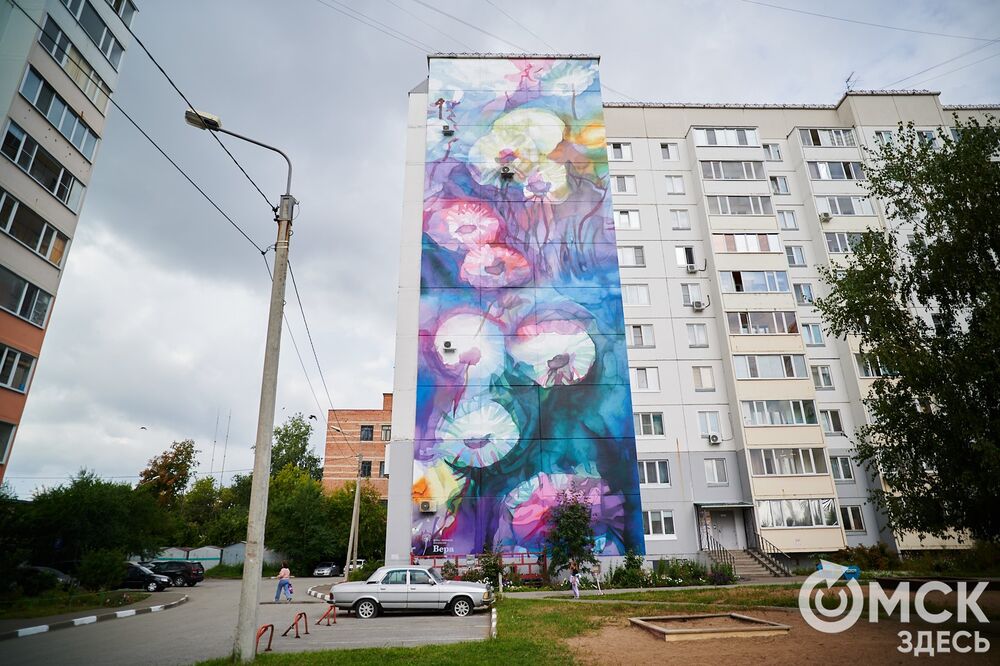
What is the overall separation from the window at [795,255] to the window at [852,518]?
1562 centimetres

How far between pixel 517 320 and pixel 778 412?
15.9m

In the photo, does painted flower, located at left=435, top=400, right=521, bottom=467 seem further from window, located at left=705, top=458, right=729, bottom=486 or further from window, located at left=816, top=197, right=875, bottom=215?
window, located at left=816, top=197, right=875, bottom=215

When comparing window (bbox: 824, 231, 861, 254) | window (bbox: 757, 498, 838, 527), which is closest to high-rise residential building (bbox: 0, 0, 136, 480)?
window (bbox: 757, 498, 838, 527)

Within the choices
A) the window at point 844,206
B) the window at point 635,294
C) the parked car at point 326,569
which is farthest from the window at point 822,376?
the parked car at point 326,569

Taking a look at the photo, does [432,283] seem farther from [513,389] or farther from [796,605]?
[796,605]

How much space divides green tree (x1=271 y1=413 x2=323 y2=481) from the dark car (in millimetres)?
34640

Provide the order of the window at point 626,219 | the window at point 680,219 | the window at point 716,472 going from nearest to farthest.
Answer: the window at point 716,472, the window at point 626,219, the window at point 680,219

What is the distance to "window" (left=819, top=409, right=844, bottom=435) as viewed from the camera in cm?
3278

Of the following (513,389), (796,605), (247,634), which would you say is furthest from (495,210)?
(247,634)

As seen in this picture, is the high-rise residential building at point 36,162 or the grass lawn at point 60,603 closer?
the high-rise residential building at point 36,162

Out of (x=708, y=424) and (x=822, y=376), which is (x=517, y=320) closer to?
(x=708, y=424)

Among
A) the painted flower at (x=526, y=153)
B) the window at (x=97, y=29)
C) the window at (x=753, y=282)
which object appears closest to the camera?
the window at (x=97, y=29)

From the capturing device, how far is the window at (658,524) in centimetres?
2917

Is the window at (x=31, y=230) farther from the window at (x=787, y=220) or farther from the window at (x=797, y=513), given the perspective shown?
the window at (x=787, y=220)
